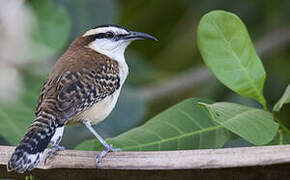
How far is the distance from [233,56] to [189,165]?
755 mm

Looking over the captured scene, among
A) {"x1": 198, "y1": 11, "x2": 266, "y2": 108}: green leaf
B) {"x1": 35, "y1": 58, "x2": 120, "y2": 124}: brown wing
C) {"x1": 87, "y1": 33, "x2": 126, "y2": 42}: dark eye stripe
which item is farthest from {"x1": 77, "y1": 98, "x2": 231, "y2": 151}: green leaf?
{"x1": 87, "y1": 33, "x2": 126, "y2": 42}: dark eye stripe

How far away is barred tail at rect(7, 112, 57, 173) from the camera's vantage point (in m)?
2.06

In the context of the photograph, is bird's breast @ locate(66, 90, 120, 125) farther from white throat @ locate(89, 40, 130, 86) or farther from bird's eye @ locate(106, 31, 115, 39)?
bird's eye @ locate(106, 31, 115, 39)

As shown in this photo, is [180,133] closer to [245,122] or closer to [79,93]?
[245,122]

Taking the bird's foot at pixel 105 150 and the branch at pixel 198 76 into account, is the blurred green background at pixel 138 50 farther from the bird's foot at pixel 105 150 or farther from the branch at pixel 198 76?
the bird's foot at pixel 105 150

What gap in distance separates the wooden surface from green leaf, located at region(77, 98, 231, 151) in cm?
43

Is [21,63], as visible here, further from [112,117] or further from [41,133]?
[41,133]

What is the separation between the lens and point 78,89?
2.79 meters

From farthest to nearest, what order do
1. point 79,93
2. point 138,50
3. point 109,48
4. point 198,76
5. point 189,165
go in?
point 138,50 → point 198,76 → point 109,48 → point 79,93 → point 189,165

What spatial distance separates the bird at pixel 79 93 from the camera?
7.60 feet

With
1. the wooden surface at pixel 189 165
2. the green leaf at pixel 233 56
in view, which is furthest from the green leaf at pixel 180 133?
the wooden surface at pixel 189 165

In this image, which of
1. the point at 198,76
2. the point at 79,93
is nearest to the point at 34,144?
the point at 79,93

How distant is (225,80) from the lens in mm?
2447

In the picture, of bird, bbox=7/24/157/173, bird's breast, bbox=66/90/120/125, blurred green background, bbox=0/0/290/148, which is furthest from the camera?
blurred green background, bbox=0/0/290/148
